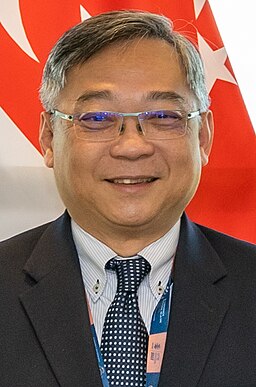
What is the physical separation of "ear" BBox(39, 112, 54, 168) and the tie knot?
27cm

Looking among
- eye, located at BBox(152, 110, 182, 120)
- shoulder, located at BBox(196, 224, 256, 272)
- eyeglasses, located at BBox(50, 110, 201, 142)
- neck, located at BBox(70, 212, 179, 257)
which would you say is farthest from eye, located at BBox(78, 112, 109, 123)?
shoulder, located at BBox(196, 224, 256, 272)

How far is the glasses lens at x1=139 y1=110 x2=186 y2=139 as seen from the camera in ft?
6.32

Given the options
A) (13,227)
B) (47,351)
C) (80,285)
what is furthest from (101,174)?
(13,227)

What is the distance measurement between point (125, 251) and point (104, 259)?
0.16 ft

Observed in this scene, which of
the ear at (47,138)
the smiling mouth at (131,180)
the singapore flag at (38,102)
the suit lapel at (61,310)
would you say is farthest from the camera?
the singapore flag at (38,102)

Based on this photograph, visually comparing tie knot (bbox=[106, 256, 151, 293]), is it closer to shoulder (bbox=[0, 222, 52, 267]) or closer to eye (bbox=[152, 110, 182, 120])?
shoulder (bbox=[0, 222, 52, 267])

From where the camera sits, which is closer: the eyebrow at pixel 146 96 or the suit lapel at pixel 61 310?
the suit lapel at pixel 61 310

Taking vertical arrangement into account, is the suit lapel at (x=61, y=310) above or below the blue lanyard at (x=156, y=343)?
above

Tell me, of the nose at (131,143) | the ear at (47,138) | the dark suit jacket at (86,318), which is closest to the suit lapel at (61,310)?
the dark suit jacket at (86,318)

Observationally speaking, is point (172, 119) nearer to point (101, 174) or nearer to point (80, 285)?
point (101, 174)

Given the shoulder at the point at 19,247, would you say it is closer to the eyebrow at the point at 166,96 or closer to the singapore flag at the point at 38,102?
the singapore flag at the point at 38,102

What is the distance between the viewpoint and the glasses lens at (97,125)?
1928 millimetres

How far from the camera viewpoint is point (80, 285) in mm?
1950

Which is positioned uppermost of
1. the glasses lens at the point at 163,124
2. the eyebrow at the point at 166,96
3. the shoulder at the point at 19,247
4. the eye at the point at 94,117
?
the eye at the point at 94,117
